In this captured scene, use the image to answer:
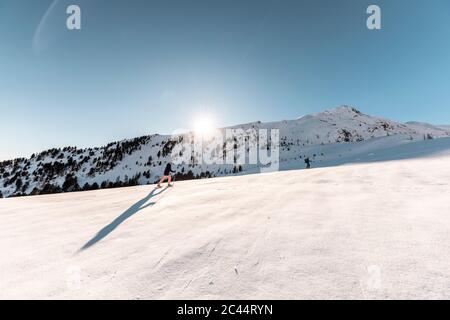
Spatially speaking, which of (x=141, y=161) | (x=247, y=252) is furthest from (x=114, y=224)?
(x=141, y=161)

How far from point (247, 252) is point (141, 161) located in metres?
31.6

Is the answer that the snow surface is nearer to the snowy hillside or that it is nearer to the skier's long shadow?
the skier's long shadow

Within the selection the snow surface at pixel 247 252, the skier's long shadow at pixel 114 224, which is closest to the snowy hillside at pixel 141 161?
the skier's long shadow at pixel 114 224

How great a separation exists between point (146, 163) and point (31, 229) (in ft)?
87.3

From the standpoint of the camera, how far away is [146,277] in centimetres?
275

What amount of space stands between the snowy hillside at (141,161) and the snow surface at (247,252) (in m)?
16.1

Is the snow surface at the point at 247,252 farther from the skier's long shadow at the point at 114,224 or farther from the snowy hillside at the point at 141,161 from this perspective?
the snowy hillside at the point at 141,161

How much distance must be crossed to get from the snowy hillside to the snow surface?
16.1 m

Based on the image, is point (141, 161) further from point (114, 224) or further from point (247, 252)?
point (247, 252)

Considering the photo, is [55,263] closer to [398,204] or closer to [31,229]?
[31,229]

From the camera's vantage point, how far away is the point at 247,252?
3.21 m

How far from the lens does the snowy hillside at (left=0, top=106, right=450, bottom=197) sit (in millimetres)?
23864
